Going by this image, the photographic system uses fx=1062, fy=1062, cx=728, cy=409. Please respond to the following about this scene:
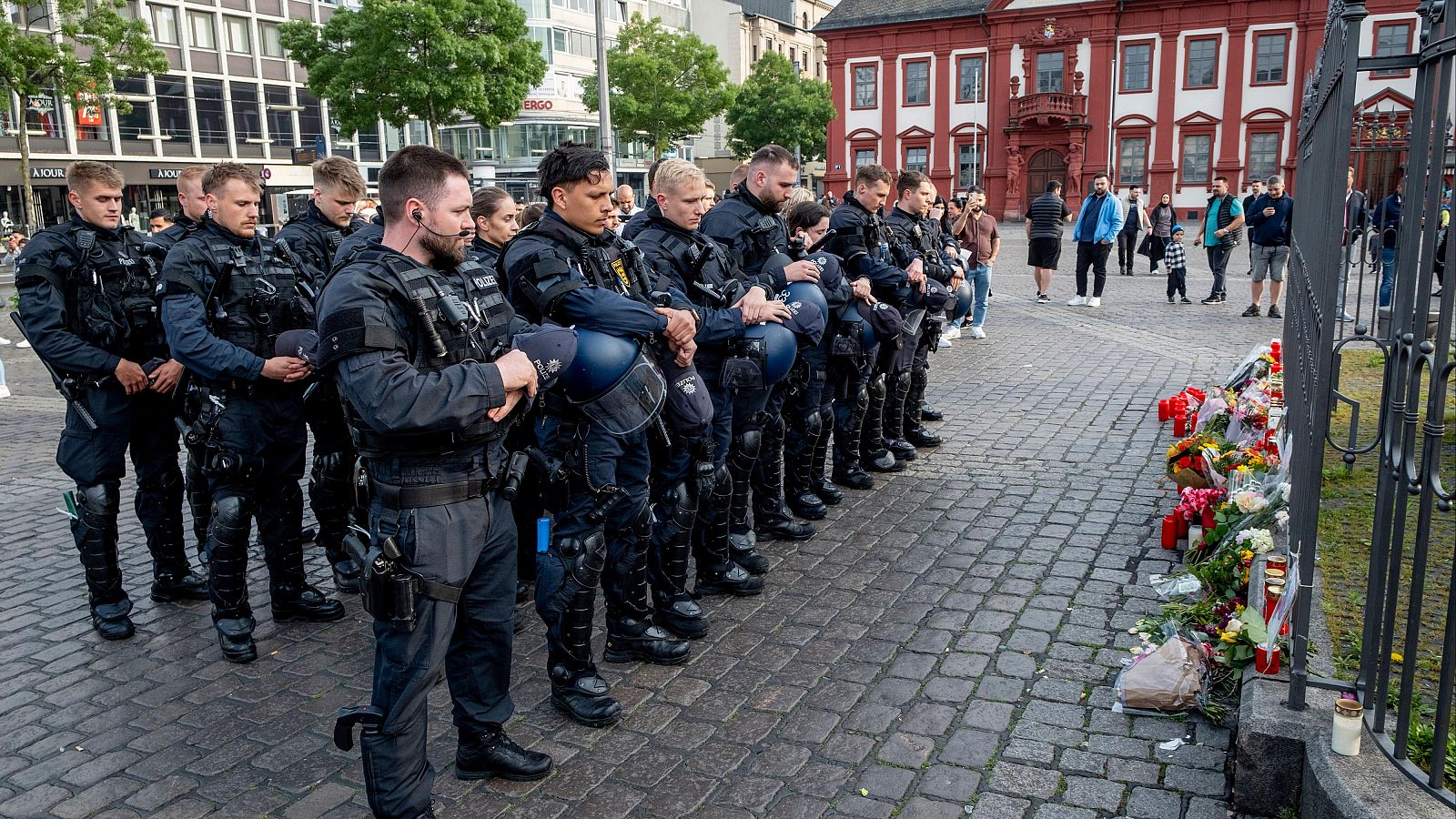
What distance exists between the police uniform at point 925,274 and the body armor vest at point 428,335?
494cm

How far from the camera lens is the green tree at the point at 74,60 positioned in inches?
1129

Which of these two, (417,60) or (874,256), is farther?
(417,60)

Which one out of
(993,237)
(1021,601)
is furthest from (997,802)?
(993,237)

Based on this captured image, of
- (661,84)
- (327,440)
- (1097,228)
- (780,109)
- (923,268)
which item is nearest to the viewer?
(327,440)

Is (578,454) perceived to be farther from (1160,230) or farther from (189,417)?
(1160,230)

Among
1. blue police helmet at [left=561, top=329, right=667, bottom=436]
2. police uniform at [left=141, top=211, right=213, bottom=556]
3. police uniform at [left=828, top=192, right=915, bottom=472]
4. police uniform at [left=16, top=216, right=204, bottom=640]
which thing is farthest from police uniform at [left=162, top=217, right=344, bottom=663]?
police uniform at [left=828, top=192, right=915, bottom=472]

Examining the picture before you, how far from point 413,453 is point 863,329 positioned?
419 centimetres

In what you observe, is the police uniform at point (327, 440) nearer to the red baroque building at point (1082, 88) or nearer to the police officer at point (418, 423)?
the police officer at point (418, 423)

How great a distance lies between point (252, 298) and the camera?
5172 millimetres

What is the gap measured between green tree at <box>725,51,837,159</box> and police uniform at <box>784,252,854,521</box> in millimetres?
58684

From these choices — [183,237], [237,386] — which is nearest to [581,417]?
[237,386]

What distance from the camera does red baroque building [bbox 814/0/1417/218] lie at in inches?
1865

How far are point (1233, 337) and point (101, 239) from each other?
12916 mm

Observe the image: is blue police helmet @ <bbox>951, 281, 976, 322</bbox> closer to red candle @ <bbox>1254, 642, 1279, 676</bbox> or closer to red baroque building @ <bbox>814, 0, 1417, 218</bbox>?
red candle @ <bbox>1254, 642, 1279, 676</bbox>
